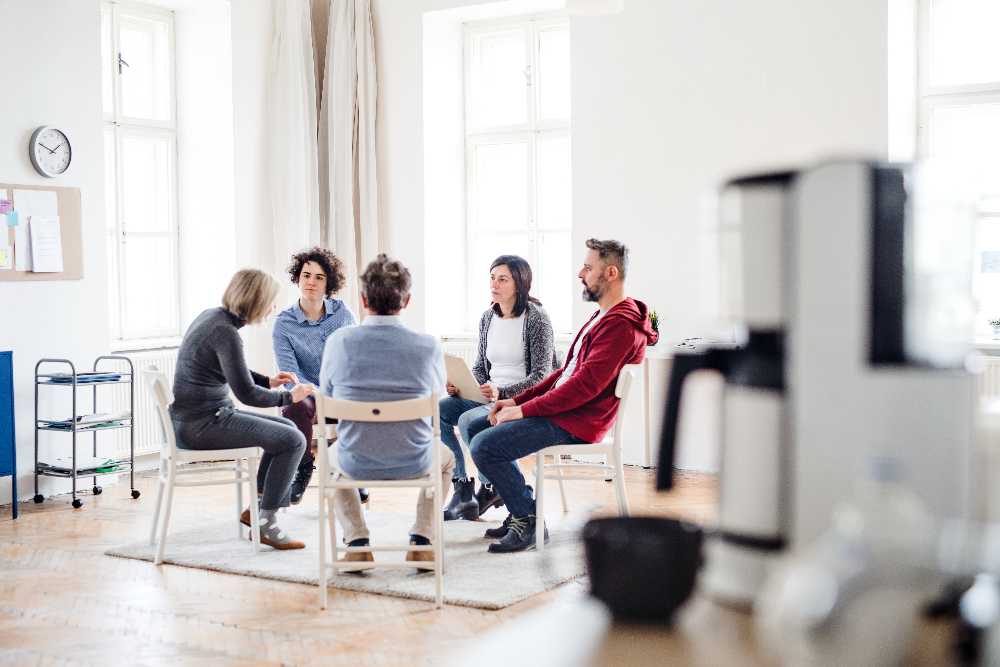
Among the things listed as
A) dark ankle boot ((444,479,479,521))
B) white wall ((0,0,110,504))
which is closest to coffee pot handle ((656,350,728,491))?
dark ankle boot ((444,479,479,521))

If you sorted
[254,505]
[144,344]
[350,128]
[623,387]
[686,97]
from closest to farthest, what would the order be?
[623,387] < [254,505] < [686,97] < [144,344] < [350,128]

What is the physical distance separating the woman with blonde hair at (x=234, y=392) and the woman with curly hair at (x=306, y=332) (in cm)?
49

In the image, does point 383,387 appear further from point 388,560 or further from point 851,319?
point 851,319

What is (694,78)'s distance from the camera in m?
5.30

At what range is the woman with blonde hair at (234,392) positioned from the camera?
3.63 metres

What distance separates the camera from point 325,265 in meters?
4.46

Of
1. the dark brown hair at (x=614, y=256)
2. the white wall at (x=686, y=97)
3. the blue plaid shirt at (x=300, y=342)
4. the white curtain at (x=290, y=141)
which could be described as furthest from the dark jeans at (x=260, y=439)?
the white curtain at (x=290, y=141)

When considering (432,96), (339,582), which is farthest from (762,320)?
(432,96)

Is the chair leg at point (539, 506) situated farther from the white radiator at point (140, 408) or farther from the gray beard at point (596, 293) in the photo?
Answer: the white radiator at point (140, 408)

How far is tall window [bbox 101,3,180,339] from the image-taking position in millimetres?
5828

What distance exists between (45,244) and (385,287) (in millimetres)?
2483

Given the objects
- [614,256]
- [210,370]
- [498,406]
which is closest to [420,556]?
[498,406]

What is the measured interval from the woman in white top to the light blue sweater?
799 mm

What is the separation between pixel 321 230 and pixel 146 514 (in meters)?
2.44
